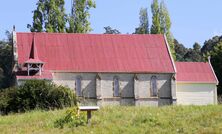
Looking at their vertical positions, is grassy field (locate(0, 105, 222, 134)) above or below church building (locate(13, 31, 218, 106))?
below

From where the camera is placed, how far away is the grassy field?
50.7 feet

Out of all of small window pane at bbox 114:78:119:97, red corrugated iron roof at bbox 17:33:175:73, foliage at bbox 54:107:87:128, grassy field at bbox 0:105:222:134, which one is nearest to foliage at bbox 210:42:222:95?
red corrugated iron roof at bbox 17:33:175:73

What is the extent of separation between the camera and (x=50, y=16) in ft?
187

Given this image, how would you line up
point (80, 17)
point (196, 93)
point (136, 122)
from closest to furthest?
point (136, 122) → point (196, 93) → point (80, 17)

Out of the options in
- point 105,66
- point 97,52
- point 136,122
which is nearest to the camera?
point 136,122

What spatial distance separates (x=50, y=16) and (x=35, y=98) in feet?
98.7

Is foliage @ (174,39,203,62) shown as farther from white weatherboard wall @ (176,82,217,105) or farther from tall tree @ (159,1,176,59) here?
white weatherboard wall @ (176,82,217,105)

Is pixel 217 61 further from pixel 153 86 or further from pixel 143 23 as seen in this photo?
pixel 153 86

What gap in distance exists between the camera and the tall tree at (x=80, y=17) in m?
57.5

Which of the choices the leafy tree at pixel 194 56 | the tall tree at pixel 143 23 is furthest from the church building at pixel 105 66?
the leafy tree at pixel 194 56

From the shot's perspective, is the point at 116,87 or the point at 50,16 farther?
the point at 50,16

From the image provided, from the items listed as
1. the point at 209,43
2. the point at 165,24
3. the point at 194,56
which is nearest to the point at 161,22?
the point at 165,24

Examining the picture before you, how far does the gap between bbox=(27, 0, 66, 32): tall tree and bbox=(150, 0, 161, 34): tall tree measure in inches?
556

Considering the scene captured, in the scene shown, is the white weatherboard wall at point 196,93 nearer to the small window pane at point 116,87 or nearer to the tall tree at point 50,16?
the small window pane at point 116,87
